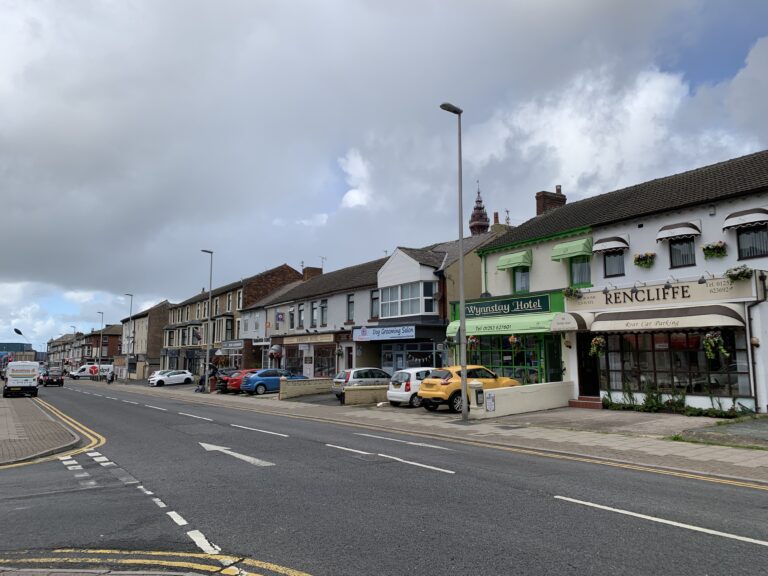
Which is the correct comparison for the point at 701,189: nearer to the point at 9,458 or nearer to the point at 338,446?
the point at 338,446

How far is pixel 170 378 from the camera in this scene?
5412 centimetres

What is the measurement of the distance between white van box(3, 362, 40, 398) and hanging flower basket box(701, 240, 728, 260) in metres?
39.2

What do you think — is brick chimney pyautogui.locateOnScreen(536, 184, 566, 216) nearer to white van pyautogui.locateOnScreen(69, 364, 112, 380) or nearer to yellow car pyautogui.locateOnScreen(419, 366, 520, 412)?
yellow car pyautogui.locateOnScreen(419, 366, 520, 412)

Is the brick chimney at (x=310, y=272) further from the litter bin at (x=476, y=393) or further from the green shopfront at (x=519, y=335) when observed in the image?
the litter bin at (x=476, y=393)

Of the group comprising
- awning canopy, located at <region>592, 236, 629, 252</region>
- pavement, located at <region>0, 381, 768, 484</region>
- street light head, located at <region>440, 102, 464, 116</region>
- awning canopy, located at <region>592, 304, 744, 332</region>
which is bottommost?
pavement, located at <region>0, 381, 768, 484</region>

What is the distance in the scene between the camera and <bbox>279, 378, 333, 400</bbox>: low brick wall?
31.9m

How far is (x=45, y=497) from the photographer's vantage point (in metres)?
8.46

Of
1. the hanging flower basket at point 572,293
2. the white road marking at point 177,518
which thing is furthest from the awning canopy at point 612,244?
the white road marking at point 177,518

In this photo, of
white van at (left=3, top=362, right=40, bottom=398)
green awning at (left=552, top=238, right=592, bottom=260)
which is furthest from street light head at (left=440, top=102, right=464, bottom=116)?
white van at (left=3, top=362, right=40, bottom=398)

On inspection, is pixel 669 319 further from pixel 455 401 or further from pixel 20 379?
pixel 20 379

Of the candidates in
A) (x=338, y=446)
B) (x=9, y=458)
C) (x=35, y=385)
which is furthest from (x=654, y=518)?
(x=35, y=385)

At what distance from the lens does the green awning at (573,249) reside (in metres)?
22.1

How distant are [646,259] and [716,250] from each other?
2357 mm

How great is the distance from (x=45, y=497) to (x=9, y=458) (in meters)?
4.39
